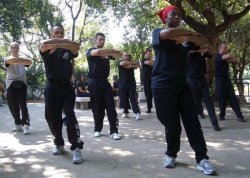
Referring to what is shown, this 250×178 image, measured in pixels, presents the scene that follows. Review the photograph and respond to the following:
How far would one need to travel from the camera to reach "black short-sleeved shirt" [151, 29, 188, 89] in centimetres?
531

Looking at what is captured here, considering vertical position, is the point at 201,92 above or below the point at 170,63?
below

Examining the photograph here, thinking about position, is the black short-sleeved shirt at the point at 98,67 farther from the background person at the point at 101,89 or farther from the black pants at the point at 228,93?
the black pants at the point at 228,93

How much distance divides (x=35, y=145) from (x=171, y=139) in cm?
297

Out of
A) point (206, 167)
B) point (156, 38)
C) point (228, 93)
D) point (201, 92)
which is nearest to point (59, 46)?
point (156, 38)

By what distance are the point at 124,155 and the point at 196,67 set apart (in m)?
3.16

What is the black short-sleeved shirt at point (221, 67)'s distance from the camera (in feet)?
32.2

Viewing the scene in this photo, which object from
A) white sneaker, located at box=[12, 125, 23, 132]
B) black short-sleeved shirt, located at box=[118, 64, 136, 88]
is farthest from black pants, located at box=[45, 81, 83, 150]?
black short-sleeved shirt, located at box=[118, 64, 136, 88]

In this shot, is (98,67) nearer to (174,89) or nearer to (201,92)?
(201,92)

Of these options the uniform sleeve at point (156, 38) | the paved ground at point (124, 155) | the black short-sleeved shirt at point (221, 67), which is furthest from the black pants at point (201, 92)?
the uniform sleeve at point (156, 38)

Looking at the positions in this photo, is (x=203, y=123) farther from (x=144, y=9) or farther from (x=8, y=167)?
(x=144, y=9)

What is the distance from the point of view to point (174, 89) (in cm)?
536

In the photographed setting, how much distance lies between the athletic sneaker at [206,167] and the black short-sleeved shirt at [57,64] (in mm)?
2386

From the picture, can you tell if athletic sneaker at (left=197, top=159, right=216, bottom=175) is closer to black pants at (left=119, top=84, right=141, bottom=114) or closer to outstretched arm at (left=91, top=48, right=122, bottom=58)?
outstretched arm at (left=91, top=48, right=122, bottom=58)

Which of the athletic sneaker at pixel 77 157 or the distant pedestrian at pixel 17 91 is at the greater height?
the distant pedestrian at pixel 17 91
